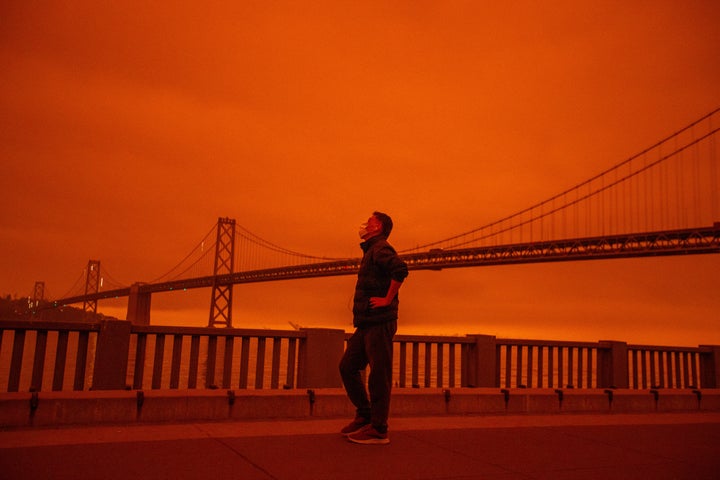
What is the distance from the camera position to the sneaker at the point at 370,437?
4.66 m

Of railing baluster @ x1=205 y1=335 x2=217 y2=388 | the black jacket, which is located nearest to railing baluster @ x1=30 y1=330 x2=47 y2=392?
railing baluster @ x1=205 y1=335 x2=217 y2=388

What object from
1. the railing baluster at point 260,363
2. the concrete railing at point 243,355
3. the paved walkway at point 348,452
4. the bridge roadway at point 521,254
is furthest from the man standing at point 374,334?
the bridge roadway at point 521,254

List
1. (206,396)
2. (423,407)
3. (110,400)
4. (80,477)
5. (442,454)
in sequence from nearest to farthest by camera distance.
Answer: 1. (80,477)
2. (442,454)
3. (110,400)
4. (206,396)
5. (423,407)

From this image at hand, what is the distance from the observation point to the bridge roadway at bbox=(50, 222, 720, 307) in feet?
141

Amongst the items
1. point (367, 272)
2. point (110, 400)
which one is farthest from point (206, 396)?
point (367, 272)

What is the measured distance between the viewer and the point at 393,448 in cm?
458

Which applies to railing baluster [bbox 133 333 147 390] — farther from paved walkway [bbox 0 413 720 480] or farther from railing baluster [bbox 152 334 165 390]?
paved walkway [bbox 0 413 720 480]

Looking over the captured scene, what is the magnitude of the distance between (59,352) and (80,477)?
8.77 feet

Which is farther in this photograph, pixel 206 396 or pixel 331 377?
pixel 331 377

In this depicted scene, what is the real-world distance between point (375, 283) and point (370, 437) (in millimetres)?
1155

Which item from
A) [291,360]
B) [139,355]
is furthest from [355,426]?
[139,355]

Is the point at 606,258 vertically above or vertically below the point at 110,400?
above

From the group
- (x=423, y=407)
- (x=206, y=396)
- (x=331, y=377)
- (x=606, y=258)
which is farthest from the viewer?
(x=606, y=258)

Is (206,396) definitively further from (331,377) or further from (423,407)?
(423,407)
